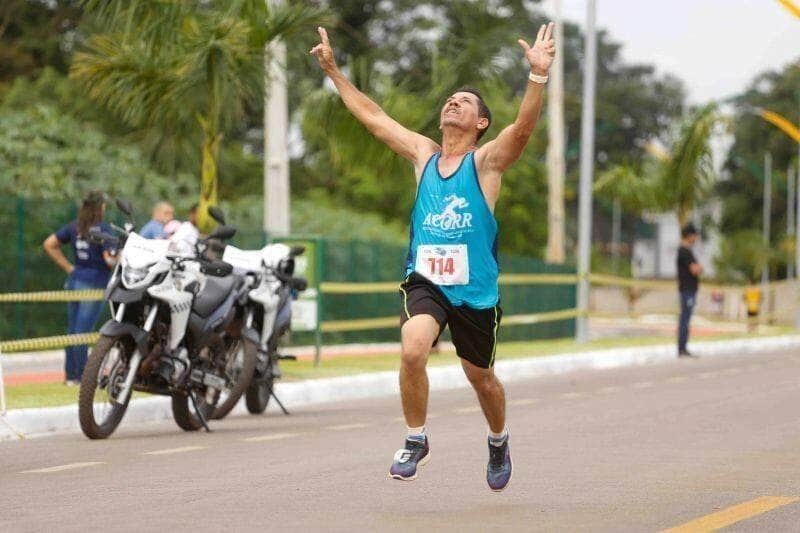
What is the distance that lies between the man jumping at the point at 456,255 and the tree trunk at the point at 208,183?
1026 centimetres

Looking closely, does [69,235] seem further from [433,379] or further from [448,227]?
[448,227]

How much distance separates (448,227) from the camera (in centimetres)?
822

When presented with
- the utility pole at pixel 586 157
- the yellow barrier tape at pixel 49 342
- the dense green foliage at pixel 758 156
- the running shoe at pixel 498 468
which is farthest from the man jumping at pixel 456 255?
the dense green foliage at pixel 758 156

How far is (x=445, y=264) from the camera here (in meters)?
8.24

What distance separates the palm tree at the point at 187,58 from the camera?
1764 cm

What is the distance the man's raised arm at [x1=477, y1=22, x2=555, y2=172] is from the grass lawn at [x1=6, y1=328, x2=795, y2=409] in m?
6.09

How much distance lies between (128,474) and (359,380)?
848 centimetres

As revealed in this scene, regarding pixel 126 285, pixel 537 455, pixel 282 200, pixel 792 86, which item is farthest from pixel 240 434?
pixel 792 86

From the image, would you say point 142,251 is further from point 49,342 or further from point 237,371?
point 49,342

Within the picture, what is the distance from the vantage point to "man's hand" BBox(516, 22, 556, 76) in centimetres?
805

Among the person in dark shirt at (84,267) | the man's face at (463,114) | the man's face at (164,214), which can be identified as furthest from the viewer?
the man's face at (164,214)

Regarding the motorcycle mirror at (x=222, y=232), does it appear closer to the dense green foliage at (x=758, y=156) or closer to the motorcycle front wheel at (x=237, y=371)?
the motorcycle front wheel at (x=237, y=371)

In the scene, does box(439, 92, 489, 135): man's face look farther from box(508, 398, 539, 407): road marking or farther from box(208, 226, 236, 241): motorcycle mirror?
box(508, 398, 539, 407): road marking

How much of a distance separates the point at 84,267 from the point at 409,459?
8.87m
